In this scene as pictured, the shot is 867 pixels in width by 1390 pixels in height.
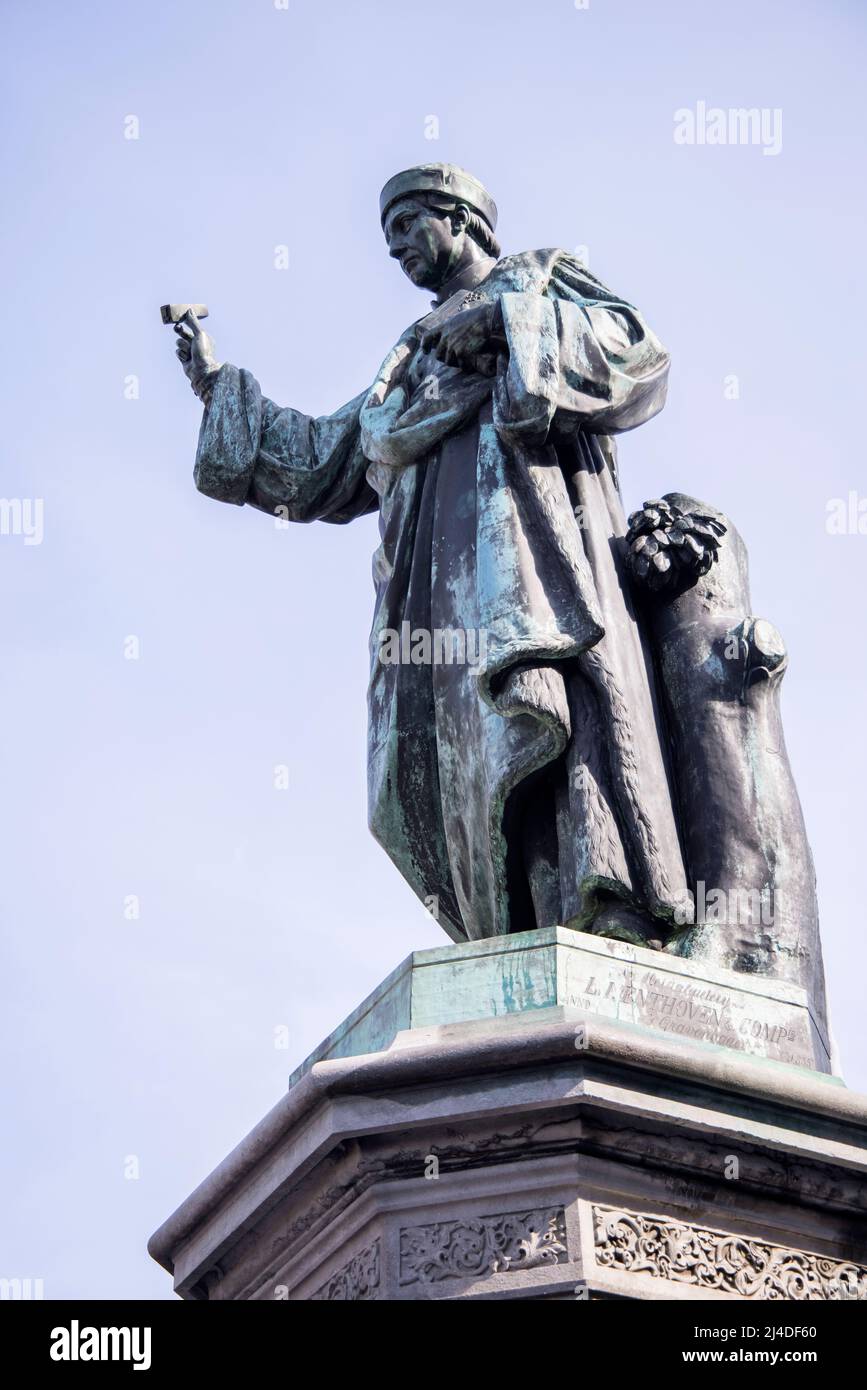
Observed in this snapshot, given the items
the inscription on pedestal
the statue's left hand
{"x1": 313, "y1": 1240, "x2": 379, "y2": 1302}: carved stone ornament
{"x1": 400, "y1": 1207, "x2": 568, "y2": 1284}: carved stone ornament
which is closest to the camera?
{"x1": 400, "y1": 1207, "x2": 568, "y2": 1284}: carved stone ornament

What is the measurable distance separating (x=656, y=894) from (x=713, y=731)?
904mm

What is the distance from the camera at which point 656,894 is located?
7.95 meters

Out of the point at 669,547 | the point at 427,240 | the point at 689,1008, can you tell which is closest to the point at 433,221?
the point at 427,240

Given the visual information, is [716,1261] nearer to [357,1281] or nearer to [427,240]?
[357,1281]

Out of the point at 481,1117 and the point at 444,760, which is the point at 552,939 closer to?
the point at 481,1117

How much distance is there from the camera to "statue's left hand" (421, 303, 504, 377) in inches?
359

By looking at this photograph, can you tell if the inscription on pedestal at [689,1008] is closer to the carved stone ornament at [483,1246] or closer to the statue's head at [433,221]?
the carved stone ornament at [483,1246]

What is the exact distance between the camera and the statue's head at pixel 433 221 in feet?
33.1

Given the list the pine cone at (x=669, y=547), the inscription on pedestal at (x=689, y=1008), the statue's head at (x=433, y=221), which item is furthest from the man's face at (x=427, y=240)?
the inscription on pedestal at (x=689, y=1008)

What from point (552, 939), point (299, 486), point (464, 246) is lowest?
point (552, 939)

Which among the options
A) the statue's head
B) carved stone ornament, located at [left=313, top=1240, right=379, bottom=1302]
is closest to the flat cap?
the statue's head

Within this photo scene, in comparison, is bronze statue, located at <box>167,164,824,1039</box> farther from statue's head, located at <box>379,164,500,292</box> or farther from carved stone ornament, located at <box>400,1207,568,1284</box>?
carved stone ornament, located at <box>400,1207,568,1284</box>

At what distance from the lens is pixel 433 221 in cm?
1010
